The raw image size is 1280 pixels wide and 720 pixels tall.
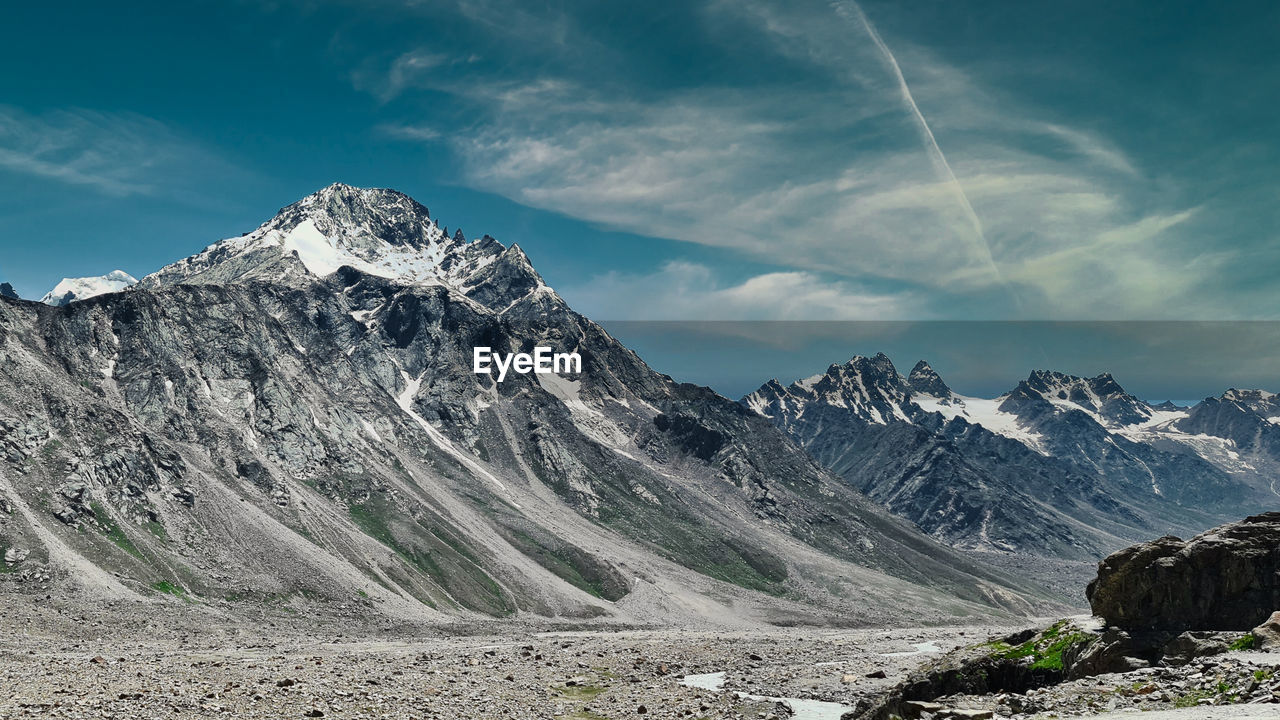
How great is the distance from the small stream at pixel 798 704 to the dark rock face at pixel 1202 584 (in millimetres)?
30989

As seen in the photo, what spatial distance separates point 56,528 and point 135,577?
24290 mm

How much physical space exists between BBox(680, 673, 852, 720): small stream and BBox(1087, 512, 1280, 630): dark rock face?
3099 cm

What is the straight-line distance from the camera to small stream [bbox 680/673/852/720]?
8154 cm

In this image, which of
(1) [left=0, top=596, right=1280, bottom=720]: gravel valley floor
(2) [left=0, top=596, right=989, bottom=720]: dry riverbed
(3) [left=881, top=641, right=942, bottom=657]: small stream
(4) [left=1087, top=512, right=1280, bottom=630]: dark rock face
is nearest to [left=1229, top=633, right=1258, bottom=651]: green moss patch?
(1) [left=0, top=596, right=1280, bottom=720]: gravel valley floor

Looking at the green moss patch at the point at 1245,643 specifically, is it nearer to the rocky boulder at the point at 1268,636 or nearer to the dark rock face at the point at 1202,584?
the rocky boulder at the point at 1268,636

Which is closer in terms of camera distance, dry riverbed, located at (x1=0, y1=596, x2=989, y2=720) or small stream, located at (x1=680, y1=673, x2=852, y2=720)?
dry riverbed, located at (x1=0, y1=596, x2=989, y2=720)

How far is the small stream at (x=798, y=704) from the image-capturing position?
81.5 meters

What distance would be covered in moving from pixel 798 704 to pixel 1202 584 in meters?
45.9

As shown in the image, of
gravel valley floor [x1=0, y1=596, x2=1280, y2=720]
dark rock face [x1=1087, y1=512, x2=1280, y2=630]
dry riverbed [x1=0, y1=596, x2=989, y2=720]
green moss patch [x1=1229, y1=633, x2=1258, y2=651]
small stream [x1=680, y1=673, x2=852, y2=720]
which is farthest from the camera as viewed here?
small stream [x1=680, y1=673, x2=852, y2=720]

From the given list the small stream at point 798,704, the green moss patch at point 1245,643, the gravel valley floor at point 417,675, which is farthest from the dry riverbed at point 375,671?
the green moss patch at point 1245,643

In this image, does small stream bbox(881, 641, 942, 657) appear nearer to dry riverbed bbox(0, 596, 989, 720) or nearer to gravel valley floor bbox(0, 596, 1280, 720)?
gravel valley floor bbox(0, 596, 1280, 720)

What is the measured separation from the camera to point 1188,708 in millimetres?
36969

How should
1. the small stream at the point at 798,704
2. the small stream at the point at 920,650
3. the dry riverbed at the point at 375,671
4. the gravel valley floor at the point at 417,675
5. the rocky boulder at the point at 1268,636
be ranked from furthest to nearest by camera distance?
the small stream at the point at 920,650 < the small stream at the point at 798,704 < the dry riverbed at the point at 375,671 < the gravel valley floor at the point at 417,675 < the rocky boulder at the point at 1268,636

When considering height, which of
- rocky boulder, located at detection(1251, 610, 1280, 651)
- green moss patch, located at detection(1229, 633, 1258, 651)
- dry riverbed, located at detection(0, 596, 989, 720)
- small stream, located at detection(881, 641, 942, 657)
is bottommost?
small stream, located at detection(881, 641, 942, 657)
